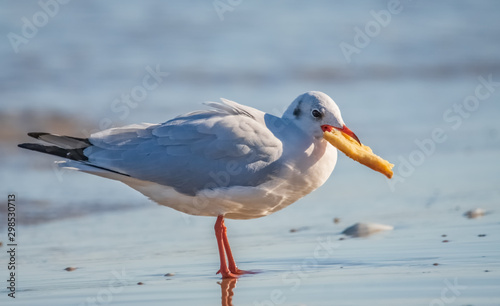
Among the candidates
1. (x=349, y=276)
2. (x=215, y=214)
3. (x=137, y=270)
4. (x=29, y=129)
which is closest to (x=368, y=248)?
→ (x=349, y=276)

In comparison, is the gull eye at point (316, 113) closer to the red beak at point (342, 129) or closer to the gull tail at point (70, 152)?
the red beak at point (342, 129)

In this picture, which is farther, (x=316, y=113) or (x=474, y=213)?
(x=474, y=213)

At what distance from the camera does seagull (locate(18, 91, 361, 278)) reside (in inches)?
210

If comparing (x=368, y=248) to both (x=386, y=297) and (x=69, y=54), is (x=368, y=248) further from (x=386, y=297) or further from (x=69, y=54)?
(x=69, y=54)

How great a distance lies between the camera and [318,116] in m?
5.43

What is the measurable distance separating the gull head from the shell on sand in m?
1.06

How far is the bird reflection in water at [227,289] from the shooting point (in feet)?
15.7

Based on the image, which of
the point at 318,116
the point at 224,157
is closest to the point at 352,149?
the point at 318,116

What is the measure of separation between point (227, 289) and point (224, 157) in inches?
34.6

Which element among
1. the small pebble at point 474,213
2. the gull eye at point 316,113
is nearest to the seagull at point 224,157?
the gull eye at point 316,113

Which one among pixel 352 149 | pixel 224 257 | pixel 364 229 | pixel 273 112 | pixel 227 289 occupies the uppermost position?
pixel 273 112

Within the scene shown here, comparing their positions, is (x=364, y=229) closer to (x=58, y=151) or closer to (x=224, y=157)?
(x=224, y=157)

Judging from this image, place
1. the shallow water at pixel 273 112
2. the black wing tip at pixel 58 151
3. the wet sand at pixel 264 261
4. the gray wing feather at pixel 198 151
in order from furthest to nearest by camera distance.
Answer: the black wing tip at pixel 58 151, the gray wing feather at pixel 198 151, the shallow water at pixel 273 112, the wet sand at pixel 264 261

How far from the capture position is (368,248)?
577 cm
